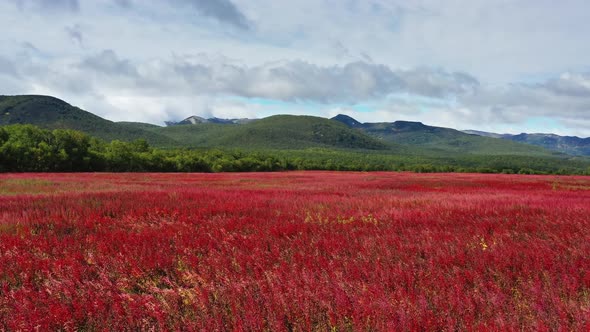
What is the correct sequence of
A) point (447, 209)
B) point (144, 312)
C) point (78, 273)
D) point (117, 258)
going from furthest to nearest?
1. point (447, 209)
2. point (117, 258)
3. point (78, 273)
4. point (144, 312)

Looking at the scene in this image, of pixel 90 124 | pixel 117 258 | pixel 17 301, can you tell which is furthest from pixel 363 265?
pixel 90 124

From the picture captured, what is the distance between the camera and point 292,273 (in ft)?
15.4

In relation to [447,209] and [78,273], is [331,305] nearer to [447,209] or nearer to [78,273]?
[78,273]

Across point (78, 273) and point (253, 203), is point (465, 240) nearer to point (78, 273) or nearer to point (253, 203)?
point (78, 273)

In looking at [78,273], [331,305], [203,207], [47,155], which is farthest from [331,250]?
[47,155]

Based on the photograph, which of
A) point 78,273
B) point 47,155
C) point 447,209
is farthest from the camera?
point 47,155

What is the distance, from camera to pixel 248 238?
7.00 metres

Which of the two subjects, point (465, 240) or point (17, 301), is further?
point (465, 240)

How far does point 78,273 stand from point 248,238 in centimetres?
289

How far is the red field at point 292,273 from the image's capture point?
3504 mm

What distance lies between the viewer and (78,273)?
485 cm

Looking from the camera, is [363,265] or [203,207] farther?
[203,207]

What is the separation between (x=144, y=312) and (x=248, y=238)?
334 cm

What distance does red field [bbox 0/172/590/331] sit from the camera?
350cm
